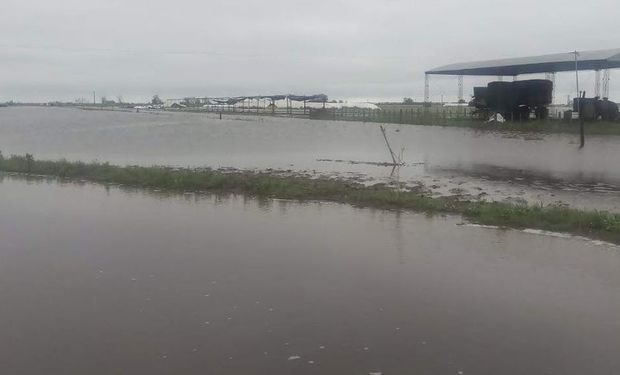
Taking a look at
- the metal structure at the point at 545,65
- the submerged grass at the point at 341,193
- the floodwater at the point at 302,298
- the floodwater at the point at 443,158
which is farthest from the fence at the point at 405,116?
the floodwater at the point at 302,298

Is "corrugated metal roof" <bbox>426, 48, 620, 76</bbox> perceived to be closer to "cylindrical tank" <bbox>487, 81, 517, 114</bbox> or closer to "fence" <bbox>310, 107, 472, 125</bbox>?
"cylindrical tank" <bbox>487, 81, 517, 114</bbox>

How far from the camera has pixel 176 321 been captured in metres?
6.28


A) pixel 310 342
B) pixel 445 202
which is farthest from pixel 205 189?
pixel 310 342

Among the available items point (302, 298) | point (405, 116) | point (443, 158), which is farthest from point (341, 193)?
point (405, 116)

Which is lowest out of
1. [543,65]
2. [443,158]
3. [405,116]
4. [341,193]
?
[341,193]

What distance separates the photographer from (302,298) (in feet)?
22.8

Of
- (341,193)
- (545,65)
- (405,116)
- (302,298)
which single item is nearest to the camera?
(302,298)

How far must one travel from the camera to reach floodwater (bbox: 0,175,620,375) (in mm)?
5449

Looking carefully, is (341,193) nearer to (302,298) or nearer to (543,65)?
(302,298)


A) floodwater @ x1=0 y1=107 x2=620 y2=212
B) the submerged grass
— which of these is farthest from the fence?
the submerged grass

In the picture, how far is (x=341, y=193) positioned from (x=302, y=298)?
7535 millimetres

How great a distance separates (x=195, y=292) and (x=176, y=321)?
92cm

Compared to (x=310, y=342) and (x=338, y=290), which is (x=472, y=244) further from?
(x=310, y=342)

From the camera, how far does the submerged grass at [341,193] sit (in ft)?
34.8
